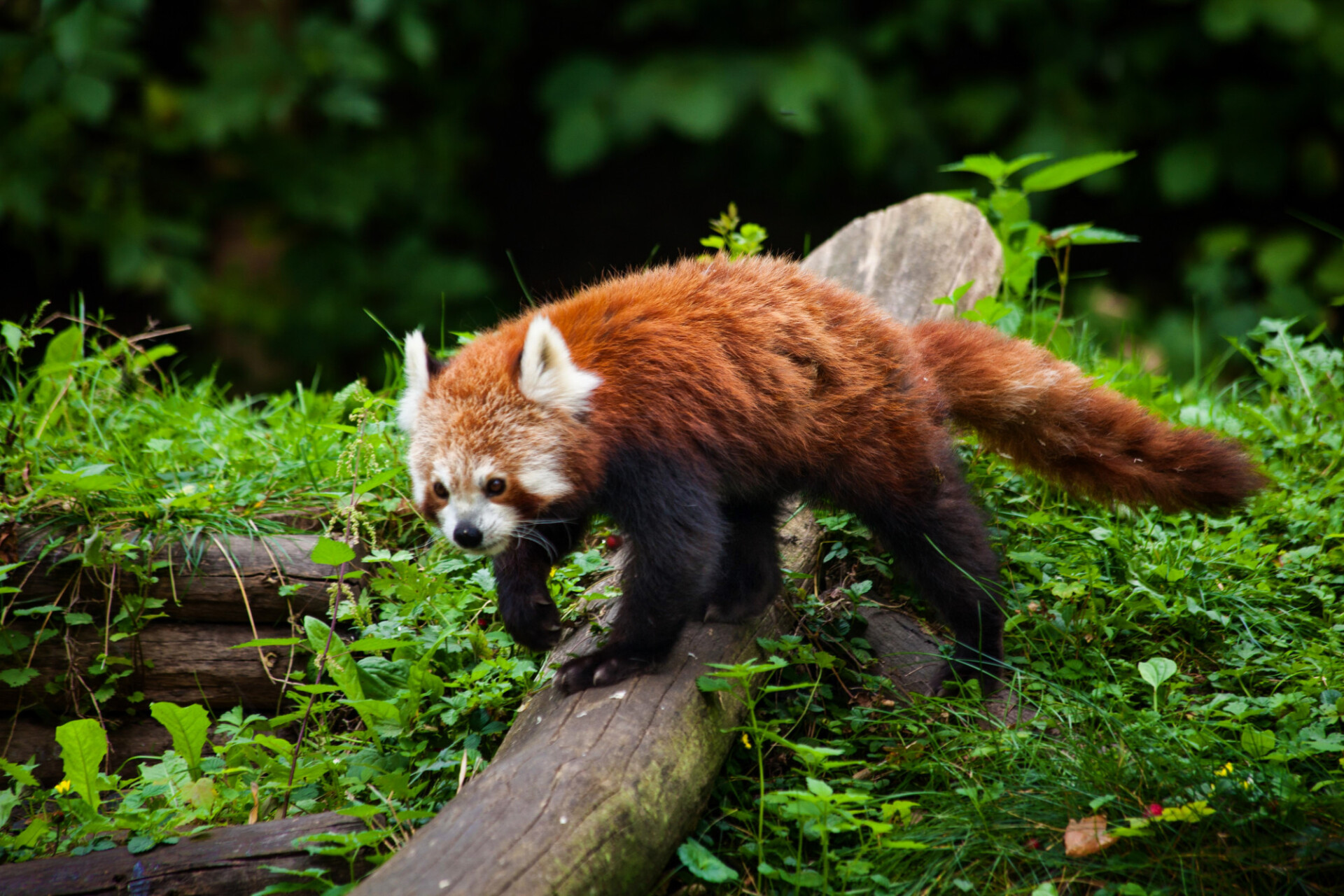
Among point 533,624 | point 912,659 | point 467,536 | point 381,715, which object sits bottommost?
point 912,659

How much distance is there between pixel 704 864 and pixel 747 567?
862mm

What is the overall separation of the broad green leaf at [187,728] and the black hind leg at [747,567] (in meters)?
1.25

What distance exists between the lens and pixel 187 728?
2.39 metres

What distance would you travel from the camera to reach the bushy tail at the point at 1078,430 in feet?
9.00

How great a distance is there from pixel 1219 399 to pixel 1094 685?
2051 mm

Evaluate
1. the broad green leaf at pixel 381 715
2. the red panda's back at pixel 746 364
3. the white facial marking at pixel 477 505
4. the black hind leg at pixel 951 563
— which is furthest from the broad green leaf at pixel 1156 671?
the broad green leaf at pixel 381 715

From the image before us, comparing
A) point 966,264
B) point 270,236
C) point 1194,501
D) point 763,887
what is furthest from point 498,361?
point 270,236

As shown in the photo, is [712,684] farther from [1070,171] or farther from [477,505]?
[1070,171]

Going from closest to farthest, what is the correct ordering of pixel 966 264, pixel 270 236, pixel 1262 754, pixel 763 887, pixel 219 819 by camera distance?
pixel 763 887 < pixel 1262 754 < pixel 219 819 < pixel 966 264 < pixel 270 236

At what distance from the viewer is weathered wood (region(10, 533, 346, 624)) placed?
300 centimetres

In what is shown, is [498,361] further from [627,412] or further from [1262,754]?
[1262,754]

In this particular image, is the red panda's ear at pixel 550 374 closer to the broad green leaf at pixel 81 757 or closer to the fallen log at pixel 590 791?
the fallen log at pixel 590 791

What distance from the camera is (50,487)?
3029mm

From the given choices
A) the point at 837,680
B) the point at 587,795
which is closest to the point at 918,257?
the point at 837,680
